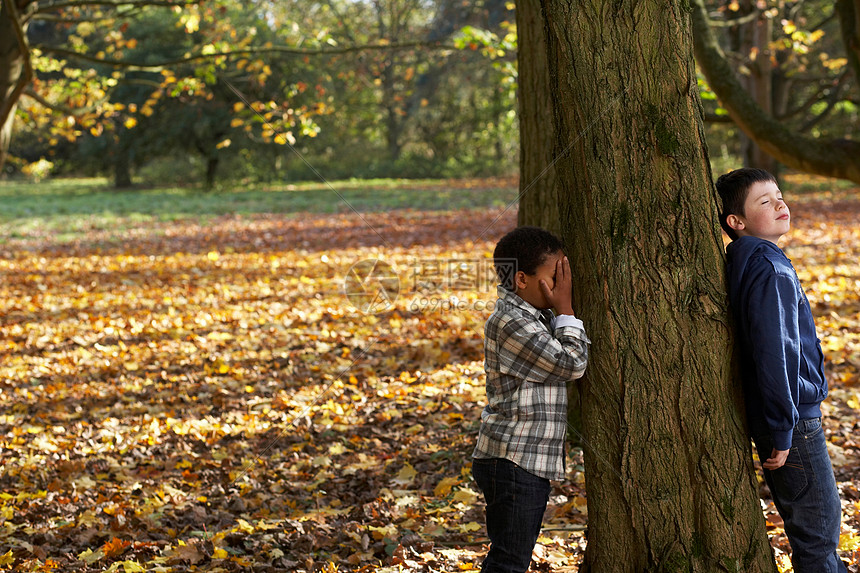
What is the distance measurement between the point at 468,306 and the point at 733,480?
5.59 metres

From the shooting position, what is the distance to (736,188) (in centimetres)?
254

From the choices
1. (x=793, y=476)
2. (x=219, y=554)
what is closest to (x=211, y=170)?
(x=219, y=554)

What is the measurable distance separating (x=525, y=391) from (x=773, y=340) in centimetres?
81

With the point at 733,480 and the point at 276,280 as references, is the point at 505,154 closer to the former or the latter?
the point at 276,280

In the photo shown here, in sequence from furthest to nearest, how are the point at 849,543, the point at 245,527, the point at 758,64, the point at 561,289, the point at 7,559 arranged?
the point at 758,64 < the point at 245,527 < the point at 7,559 < the point at 849,543 < the point at 561,289

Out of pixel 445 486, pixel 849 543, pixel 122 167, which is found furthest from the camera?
pixel 122 167

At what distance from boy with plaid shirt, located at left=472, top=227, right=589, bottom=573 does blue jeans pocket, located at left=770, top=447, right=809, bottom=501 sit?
→ 28.4 inches

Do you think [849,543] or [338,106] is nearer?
[849,543]

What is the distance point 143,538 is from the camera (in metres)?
3.70

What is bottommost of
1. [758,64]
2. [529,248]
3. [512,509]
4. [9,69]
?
[512,509]

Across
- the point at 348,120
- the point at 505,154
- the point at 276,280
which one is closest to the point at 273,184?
the point at 348,120

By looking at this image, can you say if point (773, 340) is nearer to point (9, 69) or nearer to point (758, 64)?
point (9, 69)

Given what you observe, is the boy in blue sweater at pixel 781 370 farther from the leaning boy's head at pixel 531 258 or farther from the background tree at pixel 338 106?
the background tree at pixel 338 106

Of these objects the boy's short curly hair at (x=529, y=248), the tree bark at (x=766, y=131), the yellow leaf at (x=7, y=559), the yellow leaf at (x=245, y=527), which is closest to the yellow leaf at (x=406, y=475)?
the yellow leaf at (x=245, y=527)
